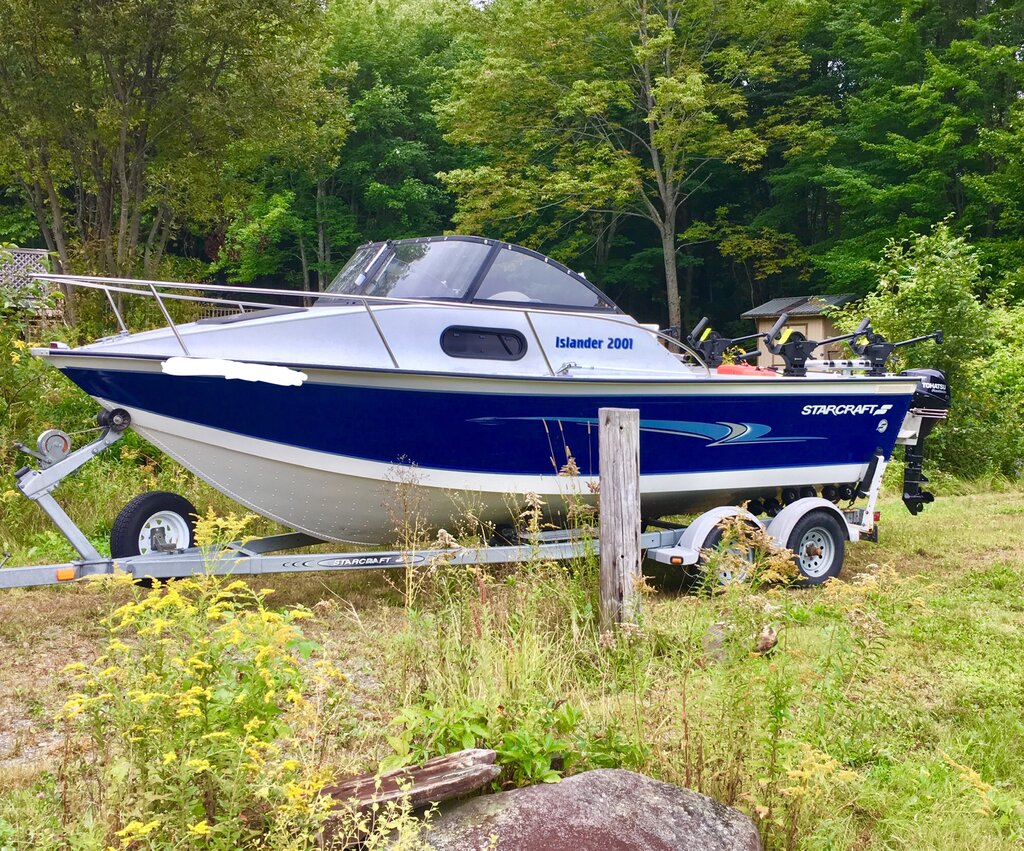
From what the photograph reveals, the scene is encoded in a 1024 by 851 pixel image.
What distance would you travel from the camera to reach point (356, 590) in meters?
6.15

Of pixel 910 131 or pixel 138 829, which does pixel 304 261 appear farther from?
pixel 138 829

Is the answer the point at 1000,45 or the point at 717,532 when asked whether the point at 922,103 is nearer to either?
the point at 1000,45

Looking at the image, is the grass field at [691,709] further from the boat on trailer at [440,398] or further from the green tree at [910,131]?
the green tree at [910,131]

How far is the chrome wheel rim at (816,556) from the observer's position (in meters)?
6.57

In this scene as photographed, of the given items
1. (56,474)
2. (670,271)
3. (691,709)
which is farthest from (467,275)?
(670,271)

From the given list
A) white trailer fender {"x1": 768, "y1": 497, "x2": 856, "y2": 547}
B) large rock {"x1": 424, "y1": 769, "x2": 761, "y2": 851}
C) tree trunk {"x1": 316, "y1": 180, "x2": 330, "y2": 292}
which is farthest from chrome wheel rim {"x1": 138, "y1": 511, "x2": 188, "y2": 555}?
tree trunk {"x1": 316, "y1": 180, "x2": 330, "y2": 292}

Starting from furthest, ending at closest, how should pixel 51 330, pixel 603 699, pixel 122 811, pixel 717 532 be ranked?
pixel 51 330 < pixel 717 532 < pixel 603 699 < pixel 122 811

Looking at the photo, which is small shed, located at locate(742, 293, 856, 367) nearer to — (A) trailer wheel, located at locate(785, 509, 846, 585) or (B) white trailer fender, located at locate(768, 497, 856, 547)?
(A) trailer wheel, located at locate(785, 509, 846, 585)

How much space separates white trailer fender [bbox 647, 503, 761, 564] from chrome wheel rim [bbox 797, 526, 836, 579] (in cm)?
79

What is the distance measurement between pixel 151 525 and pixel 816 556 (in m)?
4.60

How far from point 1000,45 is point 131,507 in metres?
24.2

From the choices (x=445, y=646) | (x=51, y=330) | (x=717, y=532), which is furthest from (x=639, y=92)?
(x=445, y=646)

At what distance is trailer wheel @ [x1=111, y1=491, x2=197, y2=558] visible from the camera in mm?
5008

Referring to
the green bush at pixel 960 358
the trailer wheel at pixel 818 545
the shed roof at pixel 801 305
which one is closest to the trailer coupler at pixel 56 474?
the trailer wheel at pixel 818 545
